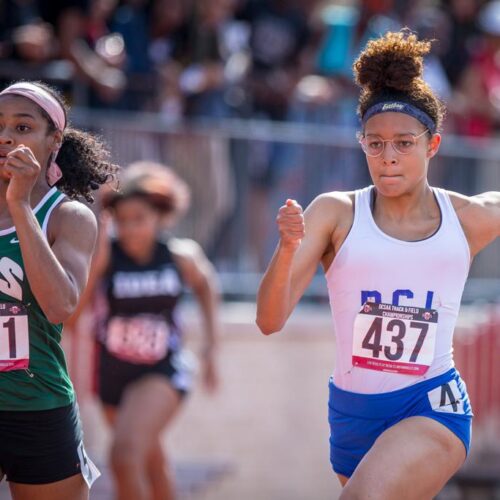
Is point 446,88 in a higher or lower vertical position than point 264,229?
higher

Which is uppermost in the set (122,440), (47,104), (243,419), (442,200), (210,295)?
(47,104)

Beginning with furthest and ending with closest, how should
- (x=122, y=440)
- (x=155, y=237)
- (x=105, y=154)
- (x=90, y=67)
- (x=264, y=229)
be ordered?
1. (x=264, y=229)
2. (x=90, y=67)
3. (x=155, y=237)
4. (x=122, y=440)
5. (x=105, y=154)

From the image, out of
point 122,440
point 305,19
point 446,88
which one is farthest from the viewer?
point 446,88

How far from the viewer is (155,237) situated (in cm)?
826

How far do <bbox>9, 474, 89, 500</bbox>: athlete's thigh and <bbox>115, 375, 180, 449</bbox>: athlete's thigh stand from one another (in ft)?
9.91

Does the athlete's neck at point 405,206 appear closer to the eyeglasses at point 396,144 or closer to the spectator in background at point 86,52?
the eyeglasses at point 396,144

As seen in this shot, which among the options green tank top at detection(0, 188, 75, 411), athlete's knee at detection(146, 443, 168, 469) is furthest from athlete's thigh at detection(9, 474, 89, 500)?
athlete's knee at detection(146, 443, 168, 469)

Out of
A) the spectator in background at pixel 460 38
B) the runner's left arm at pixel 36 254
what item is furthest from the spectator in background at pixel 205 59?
the runner's left arm at pixel 36 254

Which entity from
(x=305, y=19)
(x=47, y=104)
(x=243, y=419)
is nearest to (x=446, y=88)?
(x=305, y=19)

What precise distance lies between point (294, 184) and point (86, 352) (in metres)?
2.27

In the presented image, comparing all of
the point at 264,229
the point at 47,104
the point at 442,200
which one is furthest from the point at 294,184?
the point at 47,104

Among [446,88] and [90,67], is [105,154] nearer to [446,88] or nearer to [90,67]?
[90,67]

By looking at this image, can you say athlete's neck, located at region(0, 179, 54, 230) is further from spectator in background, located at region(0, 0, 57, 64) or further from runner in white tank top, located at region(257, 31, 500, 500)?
spectator in background, located at region(0, 0, 57, 64)

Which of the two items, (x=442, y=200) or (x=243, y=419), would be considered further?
(x=243, y=419)
